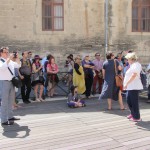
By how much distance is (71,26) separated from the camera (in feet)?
59.1

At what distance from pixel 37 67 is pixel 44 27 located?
7239 mm

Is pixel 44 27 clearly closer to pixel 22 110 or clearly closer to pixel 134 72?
pixel 22 110

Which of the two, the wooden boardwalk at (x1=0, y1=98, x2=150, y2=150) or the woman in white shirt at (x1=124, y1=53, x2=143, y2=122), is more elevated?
the woman in white shirt at (x1=124, y1=53, x2=143, y2=122)

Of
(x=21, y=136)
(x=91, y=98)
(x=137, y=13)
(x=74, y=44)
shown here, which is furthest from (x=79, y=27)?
(x=21, y=136)

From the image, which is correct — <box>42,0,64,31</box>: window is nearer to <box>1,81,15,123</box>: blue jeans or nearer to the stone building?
the stone building

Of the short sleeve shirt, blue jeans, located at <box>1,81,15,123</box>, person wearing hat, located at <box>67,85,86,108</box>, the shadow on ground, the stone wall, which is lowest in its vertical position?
the shadow on ground

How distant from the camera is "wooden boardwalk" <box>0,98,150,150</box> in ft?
20.0

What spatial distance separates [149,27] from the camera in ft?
63.4

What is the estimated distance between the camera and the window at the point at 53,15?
1797cm

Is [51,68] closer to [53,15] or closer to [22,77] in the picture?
[22,77]

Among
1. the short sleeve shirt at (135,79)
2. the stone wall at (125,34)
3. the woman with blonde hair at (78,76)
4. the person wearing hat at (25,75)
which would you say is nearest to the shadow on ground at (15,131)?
the short sleeve shirt at (135,79)

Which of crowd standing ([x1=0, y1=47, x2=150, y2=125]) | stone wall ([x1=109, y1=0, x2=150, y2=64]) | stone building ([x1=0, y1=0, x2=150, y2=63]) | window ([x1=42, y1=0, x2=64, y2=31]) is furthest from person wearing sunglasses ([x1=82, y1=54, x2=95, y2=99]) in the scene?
stone wall ([x1=109, y1=0, x2=150, y2=64])

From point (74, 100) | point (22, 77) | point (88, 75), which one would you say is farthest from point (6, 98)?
point (88, 75)

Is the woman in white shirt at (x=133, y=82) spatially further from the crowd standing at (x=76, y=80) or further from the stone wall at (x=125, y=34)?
the stone wall at (x=125, y=34)
